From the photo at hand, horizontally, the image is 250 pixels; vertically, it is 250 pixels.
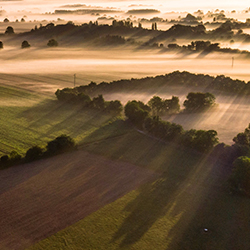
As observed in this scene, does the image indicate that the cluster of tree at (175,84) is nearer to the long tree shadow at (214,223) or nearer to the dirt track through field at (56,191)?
the dirt track through field at (56,191)

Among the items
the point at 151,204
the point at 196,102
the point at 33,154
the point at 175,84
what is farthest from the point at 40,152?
the point at 175,84

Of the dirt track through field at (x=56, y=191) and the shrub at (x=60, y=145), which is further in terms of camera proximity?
the shrub at (x=60, y=145)

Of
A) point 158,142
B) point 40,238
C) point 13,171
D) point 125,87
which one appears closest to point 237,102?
point 125,87

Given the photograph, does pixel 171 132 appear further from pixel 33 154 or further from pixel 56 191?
pixel 56 191

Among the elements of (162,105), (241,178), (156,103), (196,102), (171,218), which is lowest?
(171,218)

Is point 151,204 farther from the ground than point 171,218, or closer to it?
farther from the ground

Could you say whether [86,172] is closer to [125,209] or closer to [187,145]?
[125,209]

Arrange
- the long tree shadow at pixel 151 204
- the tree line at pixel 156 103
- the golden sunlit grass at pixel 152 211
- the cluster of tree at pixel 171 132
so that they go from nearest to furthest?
the golden sunlit grass at pixel 152 211, the long tree shadow at pixel 151 204, the cluster of tree at pixel 171 132, the tree line at pixel 156 103

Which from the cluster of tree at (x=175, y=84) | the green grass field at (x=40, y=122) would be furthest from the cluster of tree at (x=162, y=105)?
the cluster of tree at (x=175, y=84)
